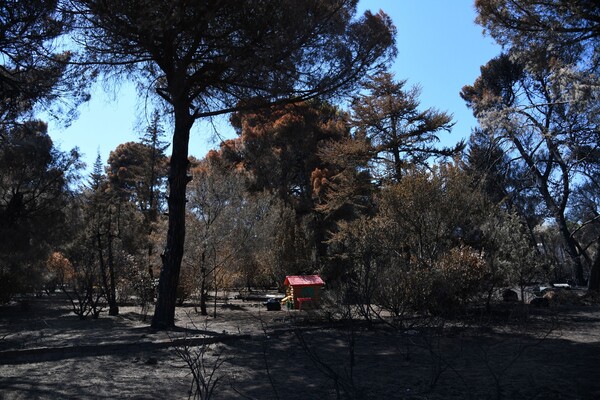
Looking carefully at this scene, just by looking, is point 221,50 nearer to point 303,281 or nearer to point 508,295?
point 303,281

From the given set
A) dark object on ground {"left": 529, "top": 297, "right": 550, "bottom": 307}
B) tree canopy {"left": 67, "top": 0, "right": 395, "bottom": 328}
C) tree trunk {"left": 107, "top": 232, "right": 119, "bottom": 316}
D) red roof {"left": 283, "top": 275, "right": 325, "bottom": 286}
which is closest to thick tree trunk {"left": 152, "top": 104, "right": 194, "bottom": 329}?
tree canopy {"left": 67, "top": 0, "right": 395, "bottom": 328}

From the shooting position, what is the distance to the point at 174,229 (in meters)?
11.4

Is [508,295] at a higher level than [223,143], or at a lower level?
lower

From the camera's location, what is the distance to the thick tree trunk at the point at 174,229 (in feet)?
36.3

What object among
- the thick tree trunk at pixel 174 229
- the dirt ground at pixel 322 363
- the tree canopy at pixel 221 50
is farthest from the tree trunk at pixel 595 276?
the thick tree trunk at pixel 174 229

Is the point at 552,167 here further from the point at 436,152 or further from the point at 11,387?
the point at 11,387

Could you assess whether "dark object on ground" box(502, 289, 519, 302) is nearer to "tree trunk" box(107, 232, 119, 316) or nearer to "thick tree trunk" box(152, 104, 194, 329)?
"thick tree trunk" box(152, 104, 194, 329)

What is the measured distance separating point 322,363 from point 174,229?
826 cm

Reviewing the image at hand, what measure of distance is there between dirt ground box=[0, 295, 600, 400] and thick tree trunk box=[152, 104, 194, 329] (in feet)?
1.70

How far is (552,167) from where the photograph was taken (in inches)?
1083

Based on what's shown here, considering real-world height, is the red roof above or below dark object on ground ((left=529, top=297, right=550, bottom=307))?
above

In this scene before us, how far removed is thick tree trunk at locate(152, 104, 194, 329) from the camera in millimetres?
11070

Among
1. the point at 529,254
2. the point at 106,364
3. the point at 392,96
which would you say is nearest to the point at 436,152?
the point at 392,96

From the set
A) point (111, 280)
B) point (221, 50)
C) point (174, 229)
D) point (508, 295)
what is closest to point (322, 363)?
point (174, 229)
